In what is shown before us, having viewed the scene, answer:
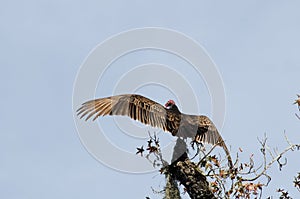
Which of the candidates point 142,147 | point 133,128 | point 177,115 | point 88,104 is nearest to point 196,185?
point 142,147

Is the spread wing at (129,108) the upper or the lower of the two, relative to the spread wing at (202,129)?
upper

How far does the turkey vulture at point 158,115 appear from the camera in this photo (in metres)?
6.55

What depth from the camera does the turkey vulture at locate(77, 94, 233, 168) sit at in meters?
6.55

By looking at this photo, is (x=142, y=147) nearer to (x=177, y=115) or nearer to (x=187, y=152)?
(x=187, y=152)

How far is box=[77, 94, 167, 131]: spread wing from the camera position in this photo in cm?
691

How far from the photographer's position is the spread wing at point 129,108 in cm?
691

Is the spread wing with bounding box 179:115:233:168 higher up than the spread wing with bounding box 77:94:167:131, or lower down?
lower down

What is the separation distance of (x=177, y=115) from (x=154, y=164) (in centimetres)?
109

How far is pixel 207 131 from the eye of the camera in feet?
22.3

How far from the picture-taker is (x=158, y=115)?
6.89 meters

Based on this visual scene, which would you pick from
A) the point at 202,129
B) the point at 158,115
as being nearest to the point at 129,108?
the point at 158,115

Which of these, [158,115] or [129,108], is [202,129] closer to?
[158,115]

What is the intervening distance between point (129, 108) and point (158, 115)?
0.43m

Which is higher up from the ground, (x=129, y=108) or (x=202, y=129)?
(x=129, y=108)
